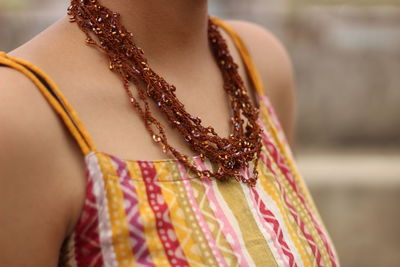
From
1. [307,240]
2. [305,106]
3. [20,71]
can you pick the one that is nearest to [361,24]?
[305,106]

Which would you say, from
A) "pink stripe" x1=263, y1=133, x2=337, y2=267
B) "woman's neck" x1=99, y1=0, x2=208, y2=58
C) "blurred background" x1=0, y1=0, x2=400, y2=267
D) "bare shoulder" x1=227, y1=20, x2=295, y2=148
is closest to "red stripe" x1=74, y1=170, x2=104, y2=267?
"woman's neck" x1=99, y1=0, x2=208, y2=58

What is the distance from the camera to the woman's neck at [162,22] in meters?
0.85

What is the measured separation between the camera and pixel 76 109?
754mm

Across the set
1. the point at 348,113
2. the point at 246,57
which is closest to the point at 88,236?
the point at 246,57

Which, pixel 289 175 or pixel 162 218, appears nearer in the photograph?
pixel 162 218

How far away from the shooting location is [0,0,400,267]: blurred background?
272 cm

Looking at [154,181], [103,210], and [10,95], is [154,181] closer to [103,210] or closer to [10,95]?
[103,210]

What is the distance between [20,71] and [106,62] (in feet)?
0.40

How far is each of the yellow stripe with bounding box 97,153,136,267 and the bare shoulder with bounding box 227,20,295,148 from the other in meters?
0.45

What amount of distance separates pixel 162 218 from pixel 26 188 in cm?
15

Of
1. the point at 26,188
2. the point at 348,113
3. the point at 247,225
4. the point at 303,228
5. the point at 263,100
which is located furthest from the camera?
the point at 348,113

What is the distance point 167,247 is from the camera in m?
0.75

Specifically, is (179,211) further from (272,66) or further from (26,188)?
(272,66)

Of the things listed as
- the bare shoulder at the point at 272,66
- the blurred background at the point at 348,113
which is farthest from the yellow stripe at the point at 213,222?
the blurred background at the point at 348,113
